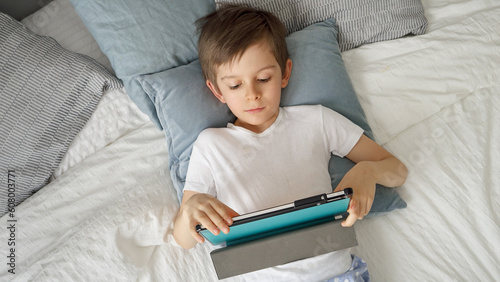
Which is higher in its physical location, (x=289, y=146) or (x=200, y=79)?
(x=200, y=79)

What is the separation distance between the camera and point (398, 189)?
127 cm

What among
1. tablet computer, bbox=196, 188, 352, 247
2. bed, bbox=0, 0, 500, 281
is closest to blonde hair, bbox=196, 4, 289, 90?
bed, bbox=0, 0, 500, 281

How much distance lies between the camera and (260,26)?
1.17 metres

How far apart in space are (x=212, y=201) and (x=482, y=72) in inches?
42.4

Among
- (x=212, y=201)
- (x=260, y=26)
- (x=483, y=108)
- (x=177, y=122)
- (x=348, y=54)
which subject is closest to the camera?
(x=212, y=201)

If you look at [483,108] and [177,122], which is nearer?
[177,122]

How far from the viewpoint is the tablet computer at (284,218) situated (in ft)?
2.78

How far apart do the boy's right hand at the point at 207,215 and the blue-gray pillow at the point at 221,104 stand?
24 cm

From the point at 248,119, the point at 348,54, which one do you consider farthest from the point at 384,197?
the point at 348,54

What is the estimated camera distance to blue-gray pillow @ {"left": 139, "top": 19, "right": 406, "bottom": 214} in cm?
127

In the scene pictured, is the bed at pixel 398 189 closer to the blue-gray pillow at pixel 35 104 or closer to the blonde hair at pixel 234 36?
the blue-gray pillow at pixel 35 104

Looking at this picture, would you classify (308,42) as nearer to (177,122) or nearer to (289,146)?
(289,146)

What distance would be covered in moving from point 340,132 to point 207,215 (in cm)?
48

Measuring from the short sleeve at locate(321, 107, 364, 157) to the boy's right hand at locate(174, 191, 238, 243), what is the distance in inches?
14.8
